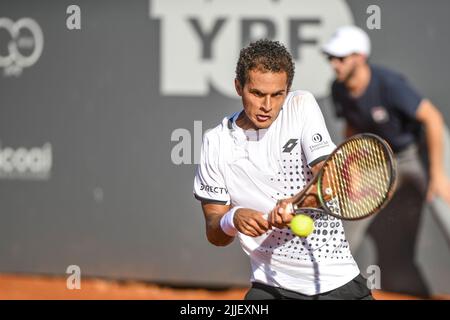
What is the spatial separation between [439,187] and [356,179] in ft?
11.3

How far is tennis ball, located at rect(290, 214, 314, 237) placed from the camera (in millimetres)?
3172

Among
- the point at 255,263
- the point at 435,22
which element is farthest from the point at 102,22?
the point at 255,263

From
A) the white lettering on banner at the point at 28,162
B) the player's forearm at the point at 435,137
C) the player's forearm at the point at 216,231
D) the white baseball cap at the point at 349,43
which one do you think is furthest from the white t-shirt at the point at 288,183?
the white lettering on banner at the point at 28,162

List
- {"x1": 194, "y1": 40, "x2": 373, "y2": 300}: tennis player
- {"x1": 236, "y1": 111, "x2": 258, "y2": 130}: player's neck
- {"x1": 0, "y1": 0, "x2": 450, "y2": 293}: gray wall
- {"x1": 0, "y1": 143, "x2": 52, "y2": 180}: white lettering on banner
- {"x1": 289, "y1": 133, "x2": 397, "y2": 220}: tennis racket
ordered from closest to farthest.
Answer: {"x1": 289, "y1": 133, "x2": 397, "y2": 220}: tennis racket
{"x1": 194, "y1": 40, "x2": 373, "y2": 300}: tennis player
{"x1": 236, "y1": 111, "x2": 258, "y2": 130}: player's neck
{"x1": 0, "y1": 0, "x2": 450, "y2": 293}: gray wall
{"x1": 0, "y1": 143, "x2": 52, "y2": 180}: white lettering on banner

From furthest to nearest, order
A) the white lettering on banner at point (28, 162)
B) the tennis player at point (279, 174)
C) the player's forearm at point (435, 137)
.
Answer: the white lettering on banner at point (28, 162) → the player's forearm at point (435, 137) → the tennis player at point (279, 174)

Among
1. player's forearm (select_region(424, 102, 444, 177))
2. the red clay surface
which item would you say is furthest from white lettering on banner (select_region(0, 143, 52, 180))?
player's forearm (select_region(424, 102, 444, 177))

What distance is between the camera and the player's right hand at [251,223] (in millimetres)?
3238

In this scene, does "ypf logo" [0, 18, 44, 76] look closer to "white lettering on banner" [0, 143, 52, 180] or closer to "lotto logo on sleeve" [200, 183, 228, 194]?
"white lettering on banner" [0, 143, 52, 180]

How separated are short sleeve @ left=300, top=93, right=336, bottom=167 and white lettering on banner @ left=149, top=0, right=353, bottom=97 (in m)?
3.37

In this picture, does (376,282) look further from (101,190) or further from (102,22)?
(102,22)

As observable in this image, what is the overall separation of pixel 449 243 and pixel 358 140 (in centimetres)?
365

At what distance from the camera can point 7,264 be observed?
7.44 meters

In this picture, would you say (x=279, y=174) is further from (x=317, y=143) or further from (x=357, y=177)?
(x=357, y=177)

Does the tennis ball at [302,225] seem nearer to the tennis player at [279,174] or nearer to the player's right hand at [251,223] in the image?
the player's right hand at [251,223]
